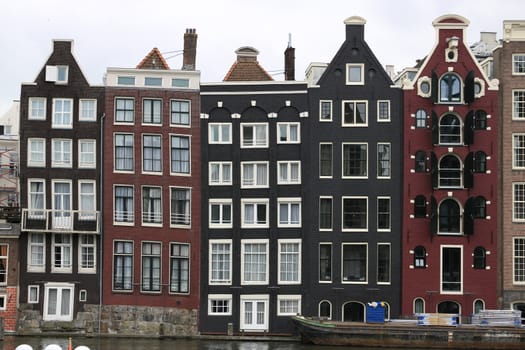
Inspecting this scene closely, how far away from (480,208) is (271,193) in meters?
12.4

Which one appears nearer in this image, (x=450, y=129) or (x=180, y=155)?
(x=450, y=129)

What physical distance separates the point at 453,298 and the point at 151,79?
73.1ft

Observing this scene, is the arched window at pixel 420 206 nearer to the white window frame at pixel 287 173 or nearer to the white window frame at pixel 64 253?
the white window frame at pixel 287 173

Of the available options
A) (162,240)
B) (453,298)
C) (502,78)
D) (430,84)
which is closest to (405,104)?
(430,84)

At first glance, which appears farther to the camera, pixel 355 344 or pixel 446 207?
pixel 446 207

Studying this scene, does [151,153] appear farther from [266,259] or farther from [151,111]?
[266,259]

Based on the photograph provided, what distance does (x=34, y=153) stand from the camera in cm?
6116

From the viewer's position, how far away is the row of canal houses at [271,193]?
6050 cm

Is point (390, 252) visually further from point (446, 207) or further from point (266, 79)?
point (266, 79)

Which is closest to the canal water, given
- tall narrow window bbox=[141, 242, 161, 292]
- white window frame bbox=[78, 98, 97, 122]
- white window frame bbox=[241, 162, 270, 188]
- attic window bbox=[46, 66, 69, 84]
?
tall narrow window bbox=[141, 242, 161, 292]

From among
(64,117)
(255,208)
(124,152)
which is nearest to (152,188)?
(124,152)

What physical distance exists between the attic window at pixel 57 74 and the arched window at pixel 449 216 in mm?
23791

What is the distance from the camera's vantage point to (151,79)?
6191cm

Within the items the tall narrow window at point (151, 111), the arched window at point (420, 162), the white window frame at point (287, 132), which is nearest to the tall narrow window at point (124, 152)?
the tall narrow window at point (151, 111)
